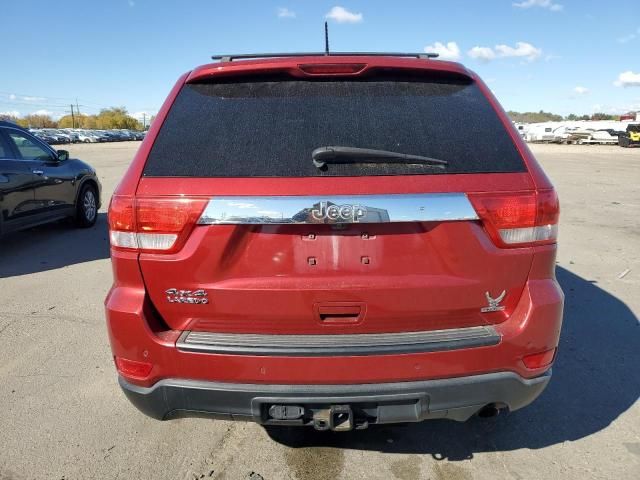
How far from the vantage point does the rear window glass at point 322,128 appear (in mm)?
2088

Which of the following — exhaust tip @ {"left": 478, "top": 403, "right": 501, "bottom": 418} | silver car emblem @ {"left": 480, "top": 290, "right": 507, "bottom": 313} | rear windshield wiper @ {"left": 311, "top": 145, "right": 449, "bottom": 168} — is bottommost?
exhaust tip @ {"left": 478, "top": 403, "right": 501, "bottom": 418}

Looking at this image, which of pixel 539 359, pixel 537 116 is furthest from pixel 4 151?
pixel 537 116

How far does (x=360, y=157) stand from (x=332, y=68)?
1.72 feet

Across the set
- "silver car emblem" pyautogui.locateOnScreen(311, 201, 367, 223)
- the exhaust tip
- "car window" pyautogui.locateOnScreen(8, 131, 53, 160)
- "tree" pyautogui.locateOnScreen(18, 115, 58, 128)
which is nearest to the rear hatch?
"silver car emblem" pyautogui.locateOnScreen(311, 201, 367, 223)

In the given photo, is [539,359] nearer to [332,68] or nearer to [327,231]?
[327,231]

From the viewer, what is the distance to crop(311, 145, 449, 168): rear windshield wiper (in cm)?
205

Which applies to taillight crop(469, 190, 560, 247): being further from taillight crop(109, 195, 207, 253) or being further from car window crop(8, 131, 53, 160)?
car window crop(8, 131, 53, 160)

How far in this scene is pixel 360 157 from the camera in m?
2.07

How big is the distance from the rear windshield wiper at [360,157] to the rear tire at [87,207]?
7.61 metres

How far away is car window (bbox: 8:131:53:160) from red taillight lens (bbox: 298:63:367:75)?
6408 mm

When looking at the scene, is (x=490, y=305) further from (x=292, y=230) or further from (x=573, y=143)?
(x=573, y=143)

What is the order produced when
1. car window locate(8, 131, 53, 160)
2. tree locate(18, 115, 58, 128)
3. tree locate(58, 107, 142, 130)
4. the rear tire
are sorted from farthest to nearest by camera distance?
tree locate(58, 107, 142, 130), tree locate(18, 115, 58, 128), the rear tire, car window locate(8, 131, 53, 160)

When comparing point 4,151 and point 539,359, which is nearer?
point 539,359

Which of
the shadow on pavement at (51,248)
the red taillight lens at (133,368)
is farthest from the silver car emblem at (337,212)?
the shadow on pavement at (51,248)
